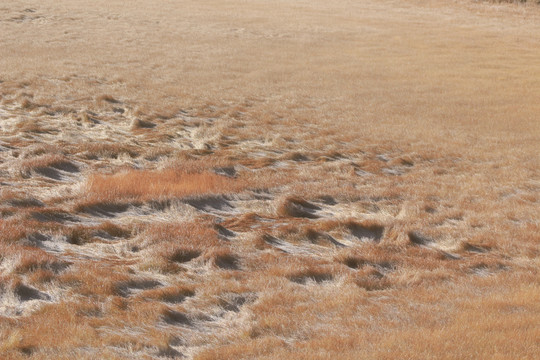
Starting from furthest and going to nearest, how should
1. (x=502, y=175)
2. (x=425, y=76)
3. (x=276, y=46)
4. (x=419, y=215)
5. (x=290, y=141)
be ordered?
(x=276, y=46)
(x=425, y=76)
(x=290, y=141)
(x=502, y=175)
(x=419, y=215)

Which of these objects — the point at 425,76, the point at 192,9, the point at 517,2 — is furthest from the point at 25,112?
the point at 517,2

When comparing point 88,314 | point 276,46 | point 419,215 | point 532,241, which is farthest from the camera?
point 276,46

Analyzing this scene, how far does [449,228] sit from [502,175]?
5542mm

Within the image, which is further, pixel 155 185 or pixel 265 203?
pixel 265 203

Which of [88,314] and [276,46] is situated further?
[276,46]

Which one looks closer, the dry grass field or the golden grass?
the dry grass field

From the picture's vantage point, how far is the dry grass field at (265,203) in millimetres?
7734

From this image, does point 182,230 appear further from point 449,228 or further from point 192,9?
point 192,9

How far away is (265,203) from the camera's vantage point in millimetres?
14180

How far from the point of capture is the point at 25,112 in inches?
838

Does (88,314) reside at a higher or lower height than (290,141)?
Answer: higher

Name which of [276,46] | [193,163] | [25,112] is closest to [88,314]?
[193,163]

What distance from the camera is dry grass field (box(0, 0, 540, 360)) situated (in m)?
7.73

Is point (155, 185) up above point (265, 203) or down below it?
above
